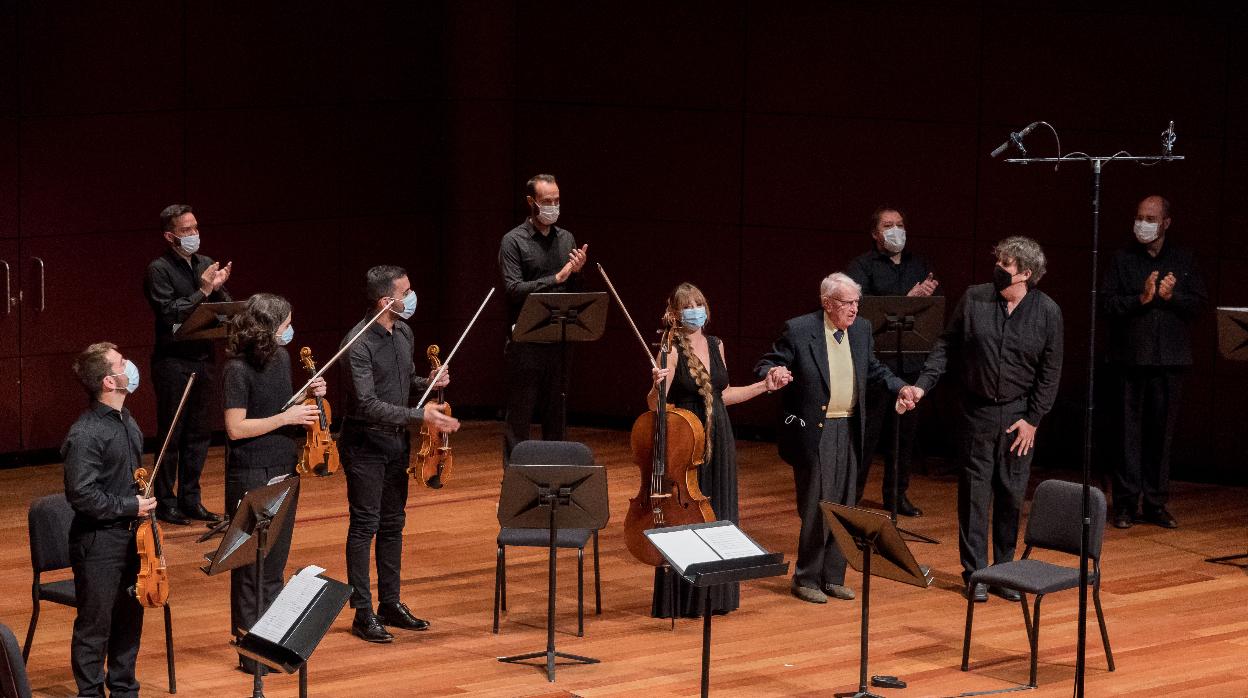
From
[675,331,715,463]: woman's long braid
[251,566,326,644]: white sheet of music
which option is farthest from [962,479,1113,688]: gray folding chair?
[251,566,326,644]: white sheet of music

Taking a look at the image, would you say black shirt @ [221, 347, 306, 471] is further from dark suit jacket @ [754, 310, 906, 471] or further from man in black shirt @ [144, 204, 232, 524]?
man in black shirt @ [144, 204, 232, 524]

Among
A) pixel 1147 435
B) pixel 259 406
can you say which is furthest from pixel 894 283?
pixel 259 406

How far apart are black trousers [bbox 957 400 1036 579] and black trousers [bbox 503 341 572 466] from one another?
2.25m

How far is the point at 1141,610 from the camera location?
752cm

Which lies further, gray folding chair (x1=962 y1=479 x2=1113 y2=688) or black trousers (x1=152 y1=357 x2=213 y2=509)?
black trousers (x1=152 y1=357 x2=213 y2=509)

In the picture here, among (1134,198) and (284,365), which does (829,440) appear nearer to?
(284,365)

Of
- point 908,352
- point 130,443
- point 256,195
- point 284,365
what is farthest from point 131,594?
point 256,195

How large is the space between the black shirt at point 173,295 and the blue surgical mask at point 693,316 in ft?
9.01

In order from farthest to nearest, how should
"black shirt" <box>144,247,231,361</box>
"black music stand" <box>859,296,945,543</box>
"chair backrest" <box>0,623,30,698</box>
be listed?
1. "black shirt" <box>144,247,231,361</box>
2. "black music stand" <box>859,296,945,543</box>
3. "chair backrest" <box>0,623,30,698</box>

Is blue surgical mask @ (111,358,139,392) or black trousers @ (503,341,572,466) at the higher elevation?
blue surgical mask @ (111,358,139,392)

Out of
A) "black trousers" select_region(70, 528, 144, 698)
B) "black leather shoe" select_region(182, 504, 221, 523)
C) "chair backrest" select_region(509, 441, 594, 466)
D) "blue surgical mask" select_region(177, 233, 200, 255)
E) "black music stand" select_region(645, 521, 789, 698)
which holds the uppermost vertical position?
"blue surgical mask" select_region(177, 233, 200, 255)

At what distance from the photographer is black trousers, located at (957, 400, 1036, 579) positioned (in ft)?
25.2

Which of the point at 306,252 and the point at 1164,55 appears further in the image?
the point at 306,252

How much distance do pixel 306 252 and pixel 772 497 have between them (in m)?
3.45
